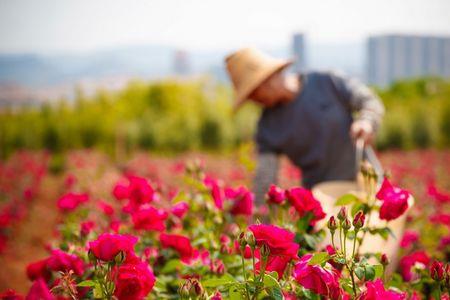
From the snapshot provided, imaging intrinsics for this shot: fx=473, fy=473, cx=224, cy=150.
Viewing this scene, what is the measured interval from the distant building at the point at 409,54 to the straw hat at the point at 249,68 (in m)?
6.60

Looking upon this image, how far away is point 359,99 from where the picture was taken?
2119 mm

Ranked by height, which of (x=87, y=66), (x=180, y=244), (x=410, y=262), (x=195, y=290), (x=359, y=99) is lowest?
(x=87, y=66)

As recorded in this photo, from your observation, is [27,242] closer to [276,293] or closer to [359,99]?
[359,99]

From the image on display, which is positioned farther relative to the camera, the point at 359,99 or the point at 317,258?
the point at 359,99

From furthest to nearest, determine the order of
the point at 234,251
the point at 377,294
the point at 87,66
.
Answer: the point at 87,66 < the point at 234,251 < the point at 377,294

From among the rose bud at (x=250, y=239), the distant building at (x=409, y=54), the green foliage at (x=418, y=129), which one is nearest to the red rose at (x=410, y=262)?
the rose bud at (x=250, y=239)

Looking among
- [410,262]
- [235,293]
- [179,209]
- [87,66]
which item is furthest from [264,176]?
[87,66]

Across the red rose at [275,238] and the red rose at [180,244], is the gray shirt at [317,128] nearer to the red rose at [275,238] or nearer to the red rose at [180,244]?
the red rose at [180,244]

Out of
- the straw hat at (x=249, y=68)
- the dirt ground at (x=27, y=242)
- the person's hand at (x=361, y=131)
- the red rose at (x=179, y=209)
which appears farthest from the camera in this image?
the dirt ground at (x=27, y=242)

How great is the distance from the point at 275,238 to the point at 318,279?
99 mm

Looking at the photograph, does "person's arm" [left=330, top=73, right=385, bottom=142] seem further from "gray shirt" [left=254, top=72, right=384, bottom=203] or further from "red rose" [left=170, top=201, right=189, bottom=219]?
"red rose" [left=170, top=201, right=189, bottom=219]

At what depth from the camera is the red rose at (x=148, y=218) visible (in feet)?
4.02

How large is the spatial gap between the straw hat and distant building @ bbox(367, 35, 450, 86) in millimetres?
6602

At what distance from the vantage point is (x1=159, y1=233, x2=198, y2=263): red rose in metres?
1.21
